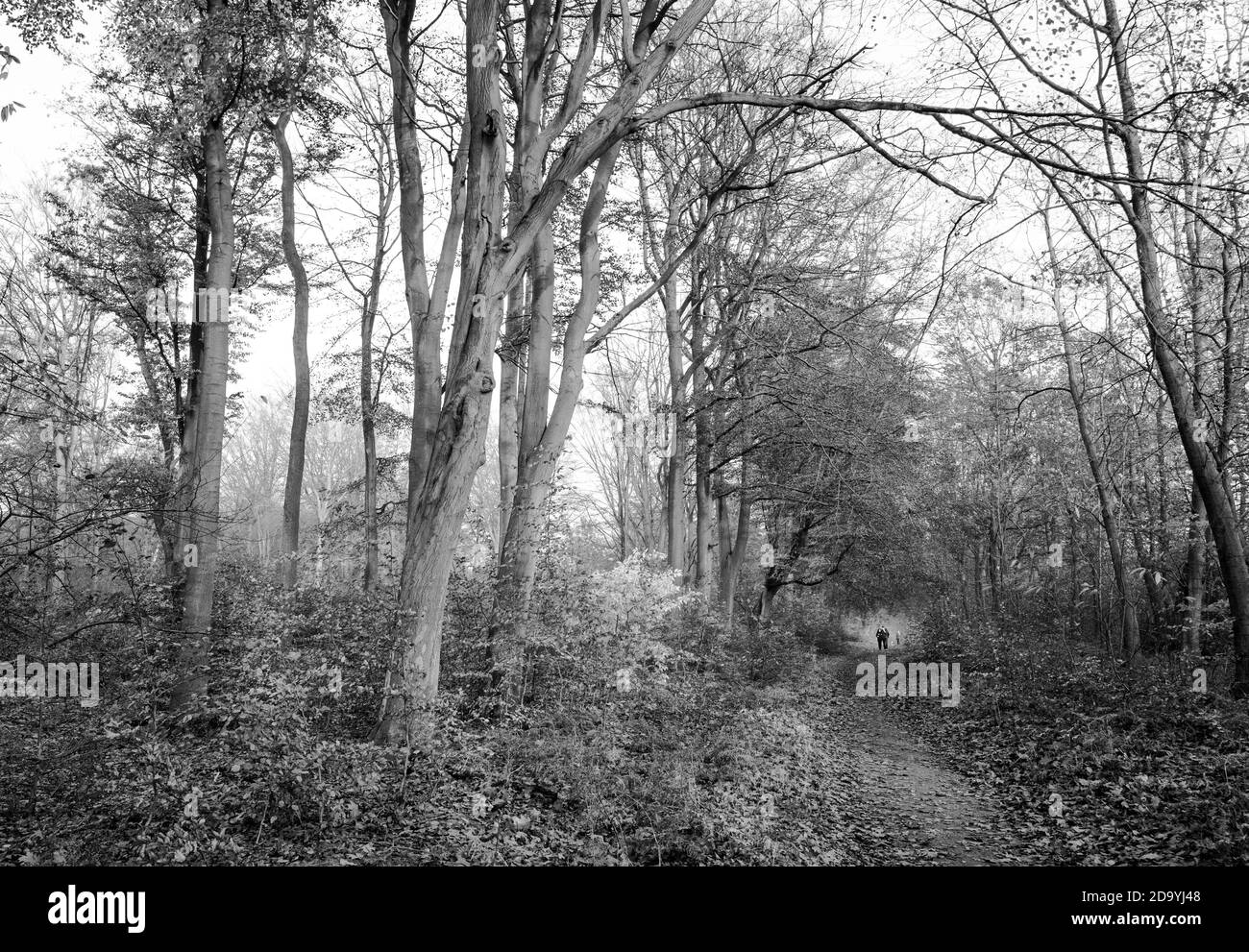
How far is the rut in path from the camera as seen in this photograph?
6.19 meters

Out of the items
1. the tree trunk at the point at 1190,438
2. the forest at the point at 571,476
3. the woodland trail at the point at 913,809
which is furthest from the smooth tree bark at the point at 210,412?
the tree trunk at the point at 1190,438

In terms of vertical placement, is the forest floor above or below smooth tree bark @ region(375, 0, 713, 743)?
below

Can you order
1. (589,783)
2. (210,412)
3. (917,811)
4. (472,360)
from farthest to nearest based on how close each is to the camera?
(210,412) → (917,811) → (472,360) → (589,783)

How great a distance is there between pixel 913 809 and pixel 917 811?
0.24 ft

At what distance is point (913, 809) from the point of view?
7512 mm

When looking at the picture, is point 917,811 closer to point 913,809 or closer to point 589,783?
point 913,809

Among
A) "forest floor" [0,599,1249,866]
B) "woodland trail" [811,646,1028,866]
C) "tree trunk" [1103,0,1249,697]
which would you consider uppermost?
"tree trunk" [1103,0,1249,697]

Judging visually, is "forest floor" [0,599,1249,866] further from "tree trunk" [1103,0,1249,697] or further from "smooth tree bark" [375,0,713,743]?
"tree trunk" [1103,0,1249,697]

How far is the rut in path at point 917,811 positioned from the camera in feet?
20.3

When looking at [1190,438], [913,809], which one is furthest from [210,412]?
[1190,438]

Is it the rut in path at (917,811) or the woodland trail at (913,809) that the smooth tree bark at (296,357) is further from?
the rut in path at (917,811)

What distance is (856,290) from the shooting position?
1603cm

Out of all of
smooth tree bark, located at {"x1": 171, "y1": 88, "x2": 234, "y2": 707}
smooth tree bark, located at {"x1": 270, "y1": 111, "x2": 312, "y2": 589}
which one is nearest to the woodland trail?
smooth tree bark, located at {"x1": 171, "y1": 88, "x2": 234, "y2": 707}
